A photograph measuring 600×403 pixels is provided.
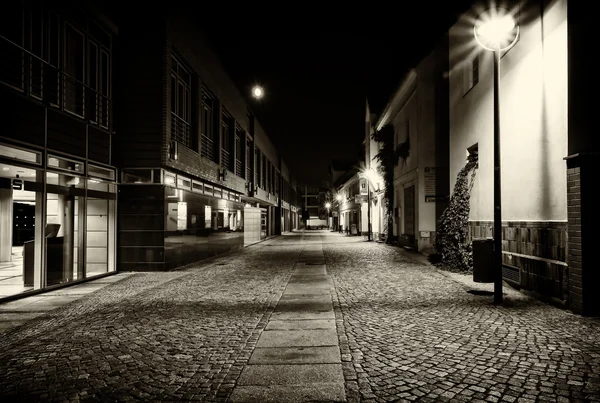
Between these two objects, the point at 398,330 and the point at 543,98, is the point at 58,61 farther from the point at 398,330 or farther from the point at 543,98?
the point at 543,98

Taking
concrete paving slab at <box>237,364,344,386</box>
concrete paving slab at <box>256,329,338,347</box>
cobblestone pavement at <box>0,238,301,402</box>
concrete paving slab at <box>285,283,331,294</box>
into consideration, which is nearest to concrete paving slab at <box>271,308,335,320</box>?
cobblestone pavement at <box>0,238,301,402</box>

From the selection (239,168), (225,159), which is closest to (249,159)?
(239,168)

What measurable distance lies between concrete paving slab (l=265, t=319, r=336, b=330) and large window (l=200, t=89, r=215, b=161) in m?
11.2

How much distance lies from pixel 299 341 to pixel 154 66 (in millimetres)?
10155

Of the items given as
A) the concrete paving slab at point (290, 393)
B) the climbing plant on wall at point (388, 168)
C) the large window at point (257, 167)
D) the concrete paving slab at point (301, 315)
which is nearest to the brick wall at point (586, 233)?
the concrete paving slab at point (301, 315)

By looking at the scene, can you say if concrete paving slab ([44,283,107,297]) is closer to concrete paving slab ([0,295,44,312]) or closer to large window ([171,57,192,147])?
concrete paving slab ([0,295,44,312])

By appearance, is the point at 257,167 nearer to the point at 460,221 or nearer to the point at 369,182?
the point at 369,182

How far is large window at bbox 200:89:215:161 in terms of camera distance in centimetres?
1697

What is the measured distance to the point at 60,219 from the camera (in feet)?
34.8

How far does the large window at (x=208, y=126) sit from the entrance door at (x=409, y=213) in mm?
10639

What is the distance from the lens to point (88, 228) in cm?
1159

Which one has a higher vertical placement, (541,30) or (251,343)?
(541,30)

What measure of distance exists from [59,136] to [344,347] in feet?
26.4

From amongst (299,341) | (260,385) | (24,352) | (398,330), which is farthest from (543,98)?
(24,352)
